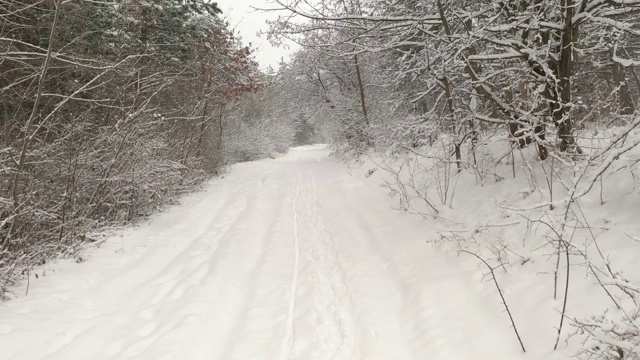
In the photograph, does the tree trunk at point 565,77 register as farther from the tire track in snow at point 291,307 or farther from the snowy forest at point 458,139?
the tire track in snow at point 291,307

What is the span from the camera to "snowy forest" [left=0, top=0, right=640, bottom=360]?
380 centimetres

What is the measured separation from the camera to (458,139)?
24.1ft

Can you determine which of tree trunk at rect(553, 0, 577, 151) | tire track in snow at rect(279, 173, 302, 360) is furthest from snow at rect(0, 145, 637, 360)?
tree trunk at rect(553, 0, 577, 151)

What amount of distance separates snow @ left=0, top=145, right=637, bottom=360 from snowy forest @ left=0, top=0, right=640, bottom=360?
0.11m

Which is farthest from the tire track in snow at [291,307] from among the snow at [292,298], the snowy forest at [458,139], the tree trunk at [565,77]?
the tree trunk at [565,77]

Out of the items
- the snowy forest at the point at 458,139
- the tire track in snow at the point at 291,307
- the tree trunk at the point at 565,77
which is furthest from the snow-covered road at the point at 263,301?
the tree trunk at the point at 565,77

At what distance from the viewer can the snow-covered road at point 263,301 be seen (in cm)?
377

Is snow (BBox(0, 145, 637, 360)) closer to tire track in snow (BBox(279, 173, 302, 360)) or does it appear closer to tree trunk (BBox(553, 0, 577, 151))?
tire track in snow (BBox(279, 173, 302, 360))

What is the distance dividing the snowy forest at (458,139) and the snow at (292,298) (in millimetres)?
106

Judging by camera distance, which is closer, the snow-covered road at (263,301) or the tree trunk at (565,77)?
the snow-covered road at (263,301)

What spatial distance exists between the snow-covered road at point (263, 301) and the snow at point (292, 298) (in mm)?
19

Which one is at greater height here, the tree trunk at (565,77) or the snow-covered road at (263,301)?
the tree trunk at (565,77)

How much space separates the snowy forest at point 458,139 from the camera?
150 inches

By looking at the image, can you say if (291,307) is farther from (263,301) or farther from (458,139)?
(458,139)
